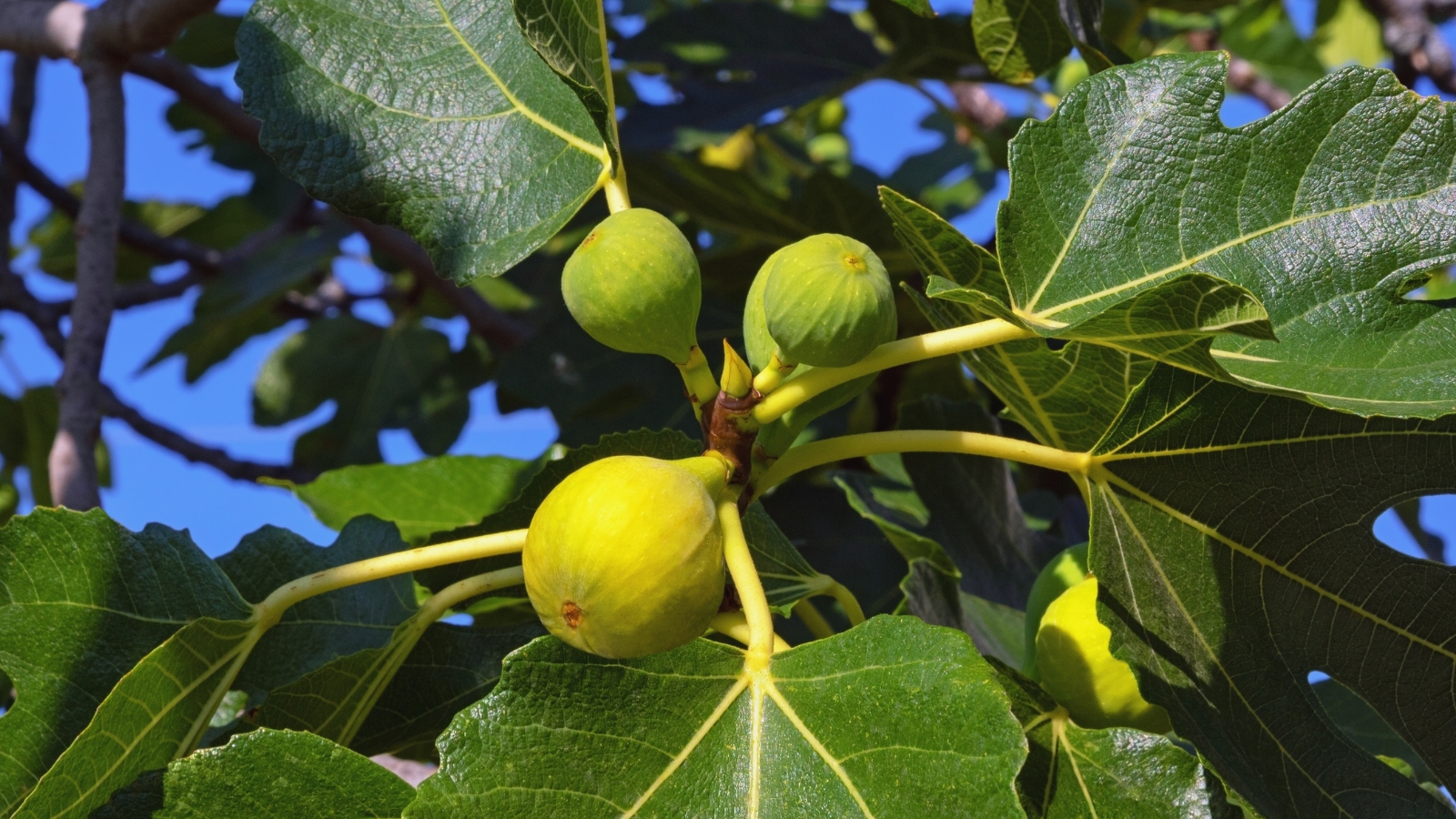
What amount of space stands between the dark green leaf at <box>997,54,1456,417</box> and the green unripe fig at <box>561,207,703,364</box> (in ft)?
0.78

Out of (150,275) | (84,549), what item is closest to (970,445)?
(84,549)

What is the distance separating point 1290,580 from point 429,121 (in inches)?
34.1

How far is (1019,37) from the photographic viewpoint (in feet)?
4.56

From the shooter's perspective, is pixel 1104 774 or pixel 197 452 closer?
pixel 1104 774

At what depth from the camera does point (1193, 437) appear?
97 centimetres

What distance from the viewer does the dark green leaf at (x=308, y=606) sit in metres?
1.09

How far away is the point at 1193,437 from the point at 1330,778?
0.29 meters

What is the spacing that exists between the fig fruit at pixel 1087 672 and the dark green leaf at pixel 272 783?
21.0 inches

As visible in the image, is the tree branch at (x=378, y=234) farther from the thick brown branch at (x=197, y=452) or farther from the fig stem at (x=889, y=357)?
the fig stem at (x=889, y=357)

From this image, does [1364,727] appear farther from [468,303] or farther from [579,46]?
[468,303]

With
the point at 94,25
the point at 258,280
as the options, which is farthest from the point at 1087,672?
the point at 258,280

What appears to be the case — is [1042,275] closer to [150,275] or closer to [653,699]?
[653,699]

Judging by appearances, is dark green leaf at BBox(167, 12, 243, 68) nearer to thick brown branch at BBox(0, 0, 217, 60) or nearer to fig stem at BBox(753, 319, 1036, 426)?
thick brown branch at BBox(0, 0, 217, 60)

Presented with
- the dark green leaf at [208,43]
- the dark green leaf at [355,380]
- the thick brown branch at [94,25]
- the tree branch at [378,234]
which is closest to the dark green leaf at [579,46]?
the tree branch at [378,234]
